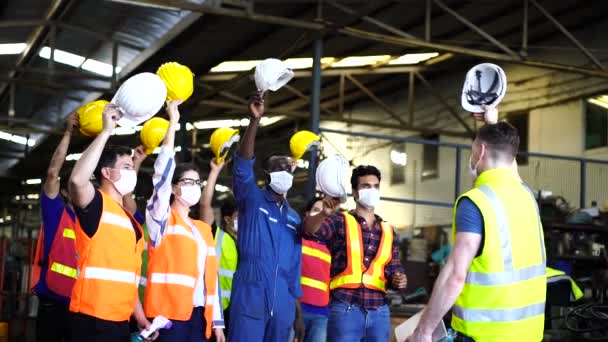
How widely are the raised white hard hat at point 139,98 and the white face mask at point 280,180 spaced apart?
1.59 metres

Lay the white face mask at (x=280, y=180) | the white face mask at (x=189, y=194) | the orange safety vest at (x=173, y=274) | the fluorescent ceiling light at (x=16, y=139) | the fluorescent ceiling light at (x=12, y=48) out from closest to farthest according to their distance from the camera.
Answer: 1. the orange safety vest at (x=173, y=274)
2. the white face mask at (x=189, y=194)
3. the white face mask at (x=280, y=180)
4. the fluorescent ceiling light at (x=12, y=48)
5. the fluorescent ceiling light at (x=16, y=139)

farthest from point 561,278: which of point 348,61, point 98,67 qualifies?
point 98,67

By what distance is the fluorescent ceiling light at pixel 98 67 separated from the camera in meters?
16.3

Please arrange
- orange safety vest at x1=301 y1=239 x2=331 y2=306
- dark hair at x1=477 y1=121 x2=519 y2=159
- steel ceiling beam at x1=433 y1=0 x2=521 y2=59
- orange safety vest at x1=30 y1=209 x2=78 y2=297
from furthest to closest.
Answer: steel ceiling beam at x1=433 y1=0 x2=521 y2=59, orange safety vest at x1=301 y1=239 x2=331 y2=306, orange safety vest at x1=30 y1=209 x2=78 y2=297, dark hair at x1=477 y1=121 x2=519 y2=159

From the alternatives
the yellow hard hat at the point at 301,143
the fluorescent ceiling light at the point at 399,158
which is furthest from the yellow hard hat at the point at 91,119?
the fluorescent ceiling light at the point at 399,158

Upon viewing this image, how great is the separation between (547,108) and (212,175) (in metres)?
11.9

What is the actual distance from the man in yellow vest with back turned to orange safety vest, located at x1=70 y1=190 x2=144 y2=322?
1692 millimetres

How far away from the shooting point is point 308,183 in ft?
37.3

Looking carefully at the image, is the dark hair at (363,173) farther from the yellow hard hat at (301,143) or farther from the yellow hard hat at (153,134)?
the yellow hard hat at (153,134)

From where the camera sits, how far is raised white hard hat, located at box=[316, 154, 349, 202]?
20.2 ft

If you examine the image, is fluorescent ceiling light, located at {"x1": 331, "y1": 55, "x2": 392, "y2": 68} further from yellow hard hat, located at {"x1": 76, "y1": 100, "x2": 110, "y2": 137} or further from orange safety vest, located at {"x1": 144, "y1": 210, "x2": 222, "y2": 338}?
yellow hard hat, located at {"x1": 76, "y1": 100, "x2": 110, "y2": 137}

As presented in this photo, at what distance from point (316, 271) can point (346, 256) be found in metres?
1.49

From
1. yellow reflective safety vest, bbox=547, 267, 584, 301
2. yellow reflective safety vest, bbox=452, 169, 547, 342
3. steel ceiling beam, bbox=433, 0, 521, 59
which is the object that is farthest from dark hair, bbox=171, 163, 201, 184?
steel ceiling beam, bbox=433, 0, 521, 59

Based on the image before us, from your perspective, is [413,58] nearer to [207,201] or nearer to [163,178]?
[207,201]
